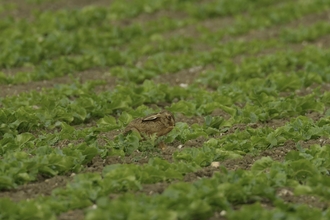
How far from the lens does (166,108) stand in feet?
30.2

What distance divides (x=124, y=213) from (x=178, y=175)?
1.11 m

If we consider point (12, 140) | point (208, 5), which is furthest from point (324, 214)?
point (208, 5)

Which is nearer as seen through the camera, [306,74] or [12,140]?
[12,140]

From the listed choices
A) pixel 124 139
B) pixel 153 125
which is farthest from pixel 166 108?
pixel 124 139

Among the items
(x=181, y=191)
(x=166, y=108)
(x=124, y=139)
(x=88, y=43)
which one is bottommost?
(x=88, y=43)

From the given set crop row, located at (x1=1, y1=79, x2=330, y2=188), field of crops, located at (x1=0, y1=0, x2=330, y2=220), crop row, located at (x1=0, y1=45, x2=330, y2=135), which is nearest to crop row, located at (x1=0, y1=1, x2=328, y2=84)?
field of crops, located at (x1=0, y1=0, x2=330, y2=220)

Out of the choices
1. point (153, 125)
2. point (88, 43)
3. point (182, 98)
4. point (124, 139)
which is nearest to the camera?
point (124, 139)

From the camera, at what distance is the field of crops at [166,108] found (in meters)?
6.25

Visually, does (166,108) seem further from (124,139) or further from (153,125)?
(124,139)

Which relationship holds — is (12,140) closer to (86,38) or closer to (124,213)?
(124,213)

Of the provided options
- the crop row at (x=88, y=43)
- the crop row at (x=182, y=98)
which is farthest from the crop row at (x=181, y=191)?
the crop row at (x=88, y=43)

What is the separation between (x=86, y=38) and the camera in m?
13.4

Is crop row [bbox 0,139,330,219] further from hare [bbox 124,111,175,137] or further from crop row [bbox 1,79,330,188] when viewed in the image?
hare [bbox 124,111,175,137]

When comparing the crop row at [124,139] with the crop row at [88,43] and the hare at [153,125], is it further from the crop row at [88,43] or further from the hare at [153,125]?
the crop row at [88,43]
